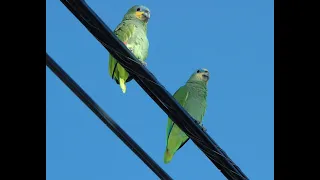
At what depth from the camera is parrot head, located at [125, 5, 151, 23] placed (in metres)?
6.71

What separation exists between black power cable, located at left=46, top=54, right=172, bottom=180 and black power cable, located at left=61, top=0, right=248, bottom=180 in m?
0.24

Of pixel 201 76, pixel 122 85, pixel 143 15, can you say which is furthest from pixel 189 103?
pixel 143 15

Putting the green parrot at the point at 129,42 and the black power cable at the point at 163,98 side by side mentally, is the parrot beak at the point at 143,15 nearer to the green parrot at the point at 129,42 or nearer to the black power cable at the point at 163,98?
the green parrot at the point at 129,42

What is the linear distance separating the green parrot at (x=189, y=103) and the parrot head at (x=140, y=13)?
37.8 inches

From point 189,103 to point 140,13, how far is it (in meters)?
1.18

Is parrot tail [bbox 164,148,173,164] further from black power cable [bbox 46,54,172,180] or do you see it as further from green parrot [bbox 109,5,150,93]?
black power cable [bbox 46,54,172,180]
